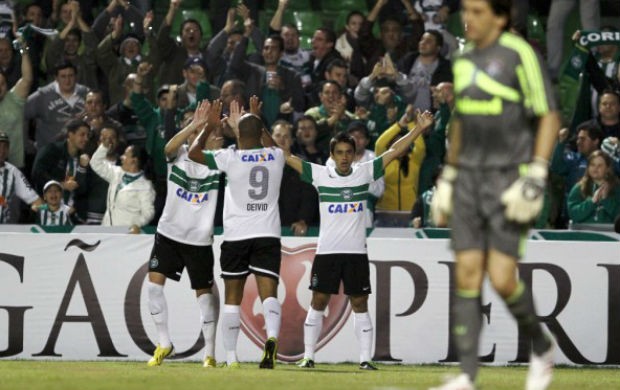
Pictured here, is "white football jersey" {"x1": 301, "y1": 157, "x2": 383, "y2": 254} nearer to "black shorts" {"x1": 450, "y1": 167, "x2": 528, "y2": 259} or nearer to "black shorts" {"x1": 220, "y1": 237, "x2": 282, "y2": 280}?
"black shorts" {"x1": 220, "y1": 237, "x2": 282, "y2": 280}

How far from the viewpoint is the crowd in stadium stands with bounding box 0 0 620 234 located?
15875 millimetres

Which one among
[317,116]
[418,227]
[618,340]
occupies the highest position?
[317,116]

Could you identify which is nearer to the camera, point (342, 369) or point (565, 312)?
point (342, 369)

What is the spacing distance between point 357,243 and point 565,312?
282cm

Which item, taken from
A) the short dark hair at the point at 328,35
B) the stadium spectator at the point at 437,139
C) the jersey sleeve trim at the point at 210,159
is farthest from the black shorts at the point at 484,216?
the short dark hair at the point at 328,35

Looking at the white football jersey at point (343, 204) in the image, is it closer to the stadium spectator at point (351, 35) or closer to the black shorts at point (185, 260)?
the black shorts at point (185, 260)

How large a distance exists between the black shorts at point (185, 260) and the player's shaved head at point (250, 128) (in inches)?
45.7

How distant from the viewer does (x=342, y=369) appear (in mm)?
13234

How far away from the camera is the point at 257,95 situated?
17.7 m

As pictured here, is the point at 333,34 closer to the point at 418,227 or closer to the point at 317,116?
the point at 317,116

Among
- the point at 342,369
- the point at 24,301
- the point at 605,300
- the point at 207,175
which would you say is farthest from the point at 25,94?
the point at 605,300

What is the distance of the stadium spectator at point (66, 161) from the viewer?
16.3m

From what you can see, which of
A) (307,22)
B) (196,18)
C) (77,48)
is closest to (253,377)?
(77,48)

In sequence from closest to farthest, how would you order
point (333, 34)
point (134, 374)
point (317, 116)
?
point (134, 374) → point (317, 116) → point (333, 34)
